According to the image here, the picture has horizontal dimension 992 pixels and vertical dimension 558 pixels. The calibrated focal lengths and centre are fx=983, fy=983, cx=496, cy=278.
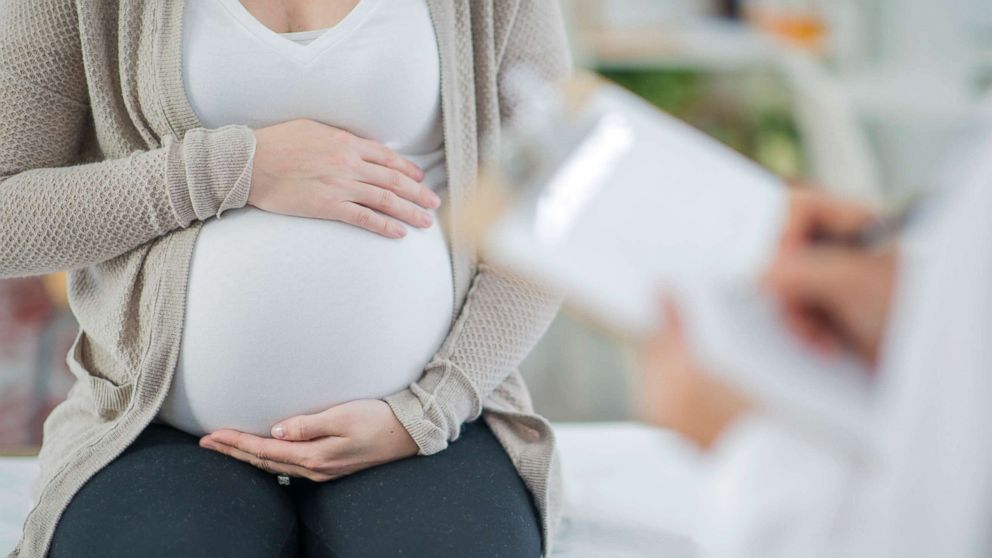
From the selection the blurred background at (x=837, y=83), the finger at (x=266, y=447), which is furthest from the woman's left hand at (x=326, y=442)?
the blurred background at (x=837, y=83)

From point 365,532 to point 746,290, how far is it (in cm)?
53

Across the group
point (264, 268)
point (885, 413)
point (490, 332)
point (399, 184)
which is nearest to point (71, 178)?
point (264, 268)

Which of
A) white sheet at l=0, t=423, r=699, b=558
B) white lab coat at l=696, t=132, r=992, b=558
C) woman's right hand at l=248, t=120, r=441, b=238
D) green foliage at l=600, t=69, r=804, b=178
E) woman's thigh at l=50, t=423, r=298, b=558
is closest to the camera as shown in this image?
white lab coat at l=696, t=132, r=992, b=558

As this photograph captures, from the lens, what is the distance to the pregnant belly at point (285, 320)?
92 cm

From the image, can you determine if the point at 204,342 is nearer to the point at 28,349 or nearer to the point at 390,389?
the point at 390,389

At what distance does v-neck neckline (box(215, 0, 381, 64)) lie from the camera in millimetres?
966

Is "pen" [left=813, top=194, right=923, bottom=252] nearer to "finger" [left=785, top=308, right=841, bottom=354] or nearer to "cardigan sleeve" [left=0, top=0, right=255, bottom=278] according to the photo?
"finger" [left=785, top=308, right=841, bottom=354]

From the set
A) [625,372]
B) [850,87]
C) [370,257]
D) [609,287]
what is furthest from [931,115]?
[625,372]

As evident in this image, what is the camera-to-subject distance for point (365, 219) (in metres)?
0.95

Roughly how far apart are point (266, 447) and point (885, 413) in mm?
641

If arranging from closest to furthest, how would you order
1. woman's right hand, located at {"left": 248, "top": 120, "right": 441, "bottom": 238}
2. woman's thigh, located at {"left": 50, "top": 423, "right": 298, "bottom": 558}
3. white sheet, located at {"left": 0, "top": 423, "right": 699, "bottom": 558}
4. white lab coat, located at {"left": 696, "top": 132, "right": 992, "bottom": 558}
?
white lab coat, located at {"left": 696, "top": 132, "right": 992, "bottom": 558}, woman's thigh, located at {"left": 50, "top": 423, "right": 298, "bottom": 558}, woman's right hand, located at {"left": 248, "top": 120, "right": 441, "bottom": 238}, white sheet, located at {"left": 0, "top": 423, "right": 699, "bottom": 558}

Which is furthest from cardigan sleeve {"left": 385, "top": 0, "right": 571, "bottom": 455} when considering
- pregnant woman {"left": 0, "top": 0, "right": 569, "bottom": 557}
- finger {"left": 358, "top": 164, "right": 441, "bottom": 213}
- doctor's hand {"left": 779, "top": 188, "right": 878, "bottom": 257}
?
doctor's hand {"left": 779, "top": 188, "right": 878, "bottom": 257}

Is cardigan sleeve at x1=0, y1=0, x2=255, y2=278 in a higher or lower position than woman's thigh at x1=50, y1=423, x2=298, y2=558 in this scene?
higher

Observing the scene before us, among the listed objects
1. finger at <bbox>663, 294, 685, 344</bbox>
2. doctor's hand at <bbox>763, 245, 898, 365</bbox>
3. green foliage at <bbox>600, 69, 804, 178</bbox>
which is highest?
green foliage at <bbox>600, 69, 804, 178</bbox>
